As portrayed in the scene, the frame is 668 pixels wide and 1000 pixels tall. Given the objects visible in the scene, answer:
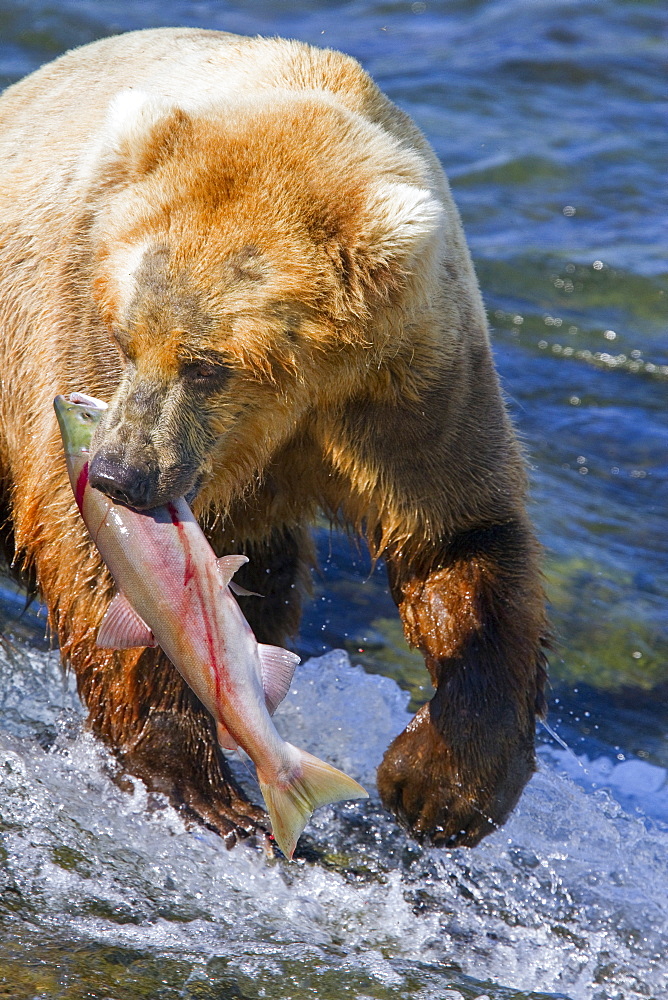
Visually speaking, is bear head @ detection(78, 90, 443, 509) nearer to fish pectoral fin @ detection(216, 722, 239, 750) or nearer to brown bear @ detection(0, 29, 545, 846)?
brown bear @ detection(0, 29, 545, 846)

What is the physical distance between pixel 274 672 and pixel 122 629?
45 cm

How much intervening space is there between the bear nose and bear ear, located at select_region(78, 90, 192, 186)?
34.3 inches

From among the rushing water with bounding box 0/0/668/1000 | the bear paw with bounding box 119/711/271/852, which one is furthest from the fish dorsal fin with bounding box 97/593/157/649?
the bear paw with bounding box 119/711/271/852

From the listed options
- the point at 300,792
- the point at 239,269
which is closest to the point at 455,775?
the point at 300,792

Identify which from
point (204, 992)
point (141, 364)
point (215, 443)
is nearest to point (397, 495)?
point (215, 443)

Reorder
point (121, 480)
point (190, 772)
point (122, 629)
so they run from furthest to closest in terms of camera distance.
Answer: point (190, 772) < point (122, 629) < point (121, 480)

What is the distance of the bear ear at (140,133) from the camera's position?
3.46m

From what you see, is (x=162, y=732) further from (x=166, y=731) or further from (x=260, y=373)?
(x=260, y=373)

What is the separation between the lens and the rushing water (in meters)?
3.80

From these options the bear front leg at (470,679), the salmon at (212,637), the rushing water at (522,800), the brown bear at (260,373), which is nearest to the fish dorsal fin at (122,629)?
the salmon at (212,637)

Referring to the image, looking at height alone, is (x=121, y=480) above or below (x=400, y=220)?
below

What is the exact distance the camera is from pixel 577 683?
5871 mm

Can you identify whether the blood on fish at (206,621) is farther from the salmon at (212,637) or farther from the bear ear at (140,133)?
the bear ear at (140,133)

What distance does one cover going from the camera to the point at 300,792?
3146 millimetres
